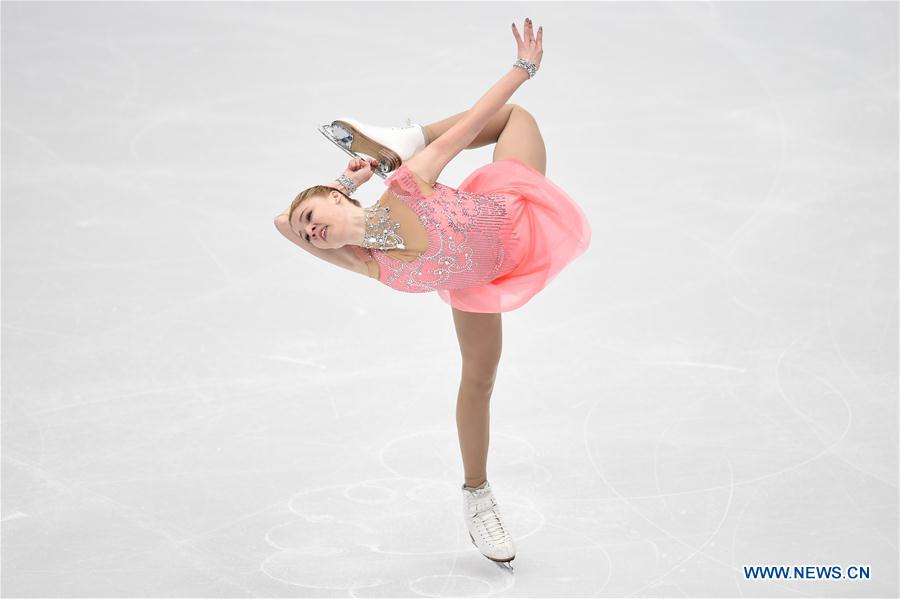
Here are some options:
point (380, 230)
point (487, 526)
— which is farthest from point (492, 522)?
point (380, 230)

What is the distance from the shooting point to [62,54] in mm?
8141

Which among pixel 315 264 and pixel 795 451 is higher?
pixel 315 264

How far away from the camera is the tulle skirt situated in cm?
353

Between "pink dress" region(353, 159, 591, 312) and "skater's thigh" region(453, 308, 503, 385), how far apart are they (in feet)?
0.42

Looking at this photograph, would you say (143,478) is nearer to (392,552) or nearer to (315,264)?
(392,552)

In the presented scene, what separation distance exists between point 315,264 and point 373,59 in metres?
2.40

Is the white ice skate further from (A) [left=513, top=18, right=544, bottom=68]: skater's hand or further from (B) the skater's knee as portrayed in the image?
(A) [left=513, top=18, right=544, bottom=68]: skater's hand

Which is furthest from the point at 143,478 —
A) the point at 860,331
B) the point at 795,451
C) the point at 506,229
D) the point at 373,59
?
the point at 373,59

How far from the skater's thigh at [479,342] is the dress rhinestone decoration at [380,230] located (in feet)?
1.48

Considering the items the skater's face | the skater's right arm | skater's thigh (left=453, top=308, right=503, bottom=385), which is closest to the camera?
the skater's face

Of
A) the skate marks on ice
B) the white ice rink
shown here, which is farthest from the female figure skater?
the white ice rink

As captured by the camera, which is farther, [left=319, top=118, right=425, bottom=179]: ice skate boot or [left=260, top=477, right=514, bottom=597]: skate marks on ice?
[left=260, top=477, right=514, bottom=597]: skate marks on ice

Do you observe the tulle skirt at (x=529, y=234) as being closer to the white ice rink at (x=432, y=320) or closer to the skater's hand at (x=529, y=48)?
the skater's hand at (x=529, y=48)

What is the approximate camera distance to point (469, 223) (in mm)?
3418
